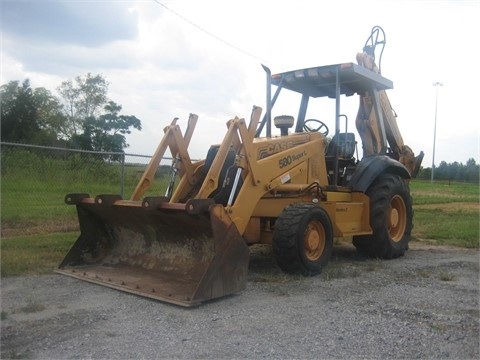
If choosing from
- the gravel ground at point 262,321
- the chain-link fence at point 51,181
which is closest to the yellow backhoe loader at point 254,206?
the gravel ground at point 262,321

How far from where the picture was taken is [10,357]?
3.77m

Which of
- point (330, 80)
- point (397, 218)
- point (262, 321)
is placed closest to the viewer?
point (262, 321)

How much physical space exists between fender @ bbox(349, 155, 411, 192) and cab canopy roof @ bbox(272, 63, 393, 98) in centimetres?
132

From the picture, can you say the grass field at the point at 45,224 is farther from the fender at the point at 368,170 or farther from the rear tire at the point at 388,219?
the fender at the point at 368,170

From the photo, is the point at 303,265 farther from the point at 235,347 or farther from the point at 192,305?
the point at 235,347

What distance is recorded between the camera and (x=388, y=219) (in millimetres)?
8750

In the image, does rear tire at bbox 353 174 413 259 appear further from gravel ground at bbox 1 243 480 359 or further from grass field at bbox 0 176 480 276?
grass field at bbox 0 176 480 276

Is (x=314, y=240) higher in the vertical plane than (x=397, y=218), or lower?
lower

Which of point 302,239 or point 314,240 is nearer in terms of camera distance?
point 302,239

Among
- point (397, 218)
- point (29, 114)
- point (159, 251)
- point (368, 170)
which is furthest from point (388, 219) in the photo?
point (29, 114)

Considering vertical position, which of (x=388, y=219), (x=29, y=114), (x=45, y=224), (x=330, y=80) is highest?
(x=29, y=114)

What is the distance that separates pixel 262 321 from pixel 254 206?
6.58 feet

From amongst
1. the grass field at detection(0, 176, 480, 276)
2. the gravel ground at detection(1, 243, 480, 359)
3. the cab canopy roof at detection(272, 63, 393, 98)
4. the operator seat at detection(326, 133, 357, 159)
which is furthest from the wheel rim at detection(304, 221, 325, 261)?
the grass field at detection(0, 176, 480, 276)

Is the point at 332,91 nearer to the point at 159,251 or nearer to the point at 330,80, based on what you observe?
the point at 330,80
